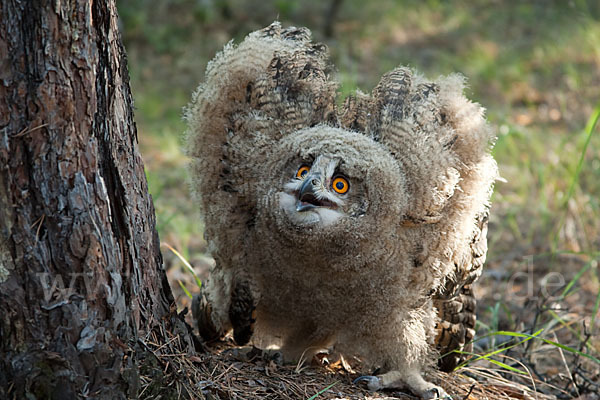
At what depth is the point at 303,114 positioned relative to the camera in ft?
10.5

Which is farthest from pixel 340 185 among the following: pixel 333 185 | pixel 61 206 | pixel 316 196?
pixel 61 206

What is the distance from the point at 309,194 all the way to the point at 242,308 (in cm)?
84

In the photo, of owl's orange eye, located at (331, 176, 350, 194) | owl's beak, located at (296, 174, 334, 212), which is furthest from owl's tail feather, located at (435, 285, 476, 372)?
owl's beak, located at (296, 174, 334, 212)

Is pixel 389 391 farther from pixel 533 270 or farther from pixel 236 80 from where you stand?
pixel 533 270

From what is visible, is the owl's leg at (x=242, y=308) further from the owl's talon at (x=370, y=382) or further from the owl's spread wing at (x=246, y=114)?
the owl's talon at (x=370, y=382)

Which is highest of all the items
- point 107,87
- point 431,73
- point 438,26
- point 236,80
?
point 438,26

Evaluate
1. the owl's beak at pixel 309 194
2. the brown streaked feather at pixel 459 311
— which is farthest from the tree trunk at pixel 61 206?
the brown streaked feather at pixel 459 311

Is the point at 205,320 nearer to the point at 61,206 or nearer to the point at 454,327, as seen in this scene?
the point at 454,327

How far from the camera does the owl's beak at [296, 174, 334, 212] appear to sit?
2.84 metres

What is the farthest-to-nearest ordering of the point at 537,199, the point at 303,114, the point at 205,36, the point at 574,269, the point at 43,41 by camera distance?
1. the point at 205,36
2. the point at 537,199
3. the point at 574,269
4. the point at 303,114
5. the point at 43,41

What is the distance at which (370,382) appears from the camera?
10.8 ft

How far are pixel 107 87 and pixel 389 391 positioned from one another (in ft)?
6.83

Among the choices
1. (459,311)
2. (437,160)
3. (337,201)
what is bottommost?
(459,311)

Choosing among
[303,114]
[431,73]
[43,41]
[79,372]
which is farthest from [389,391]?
[431,73]
